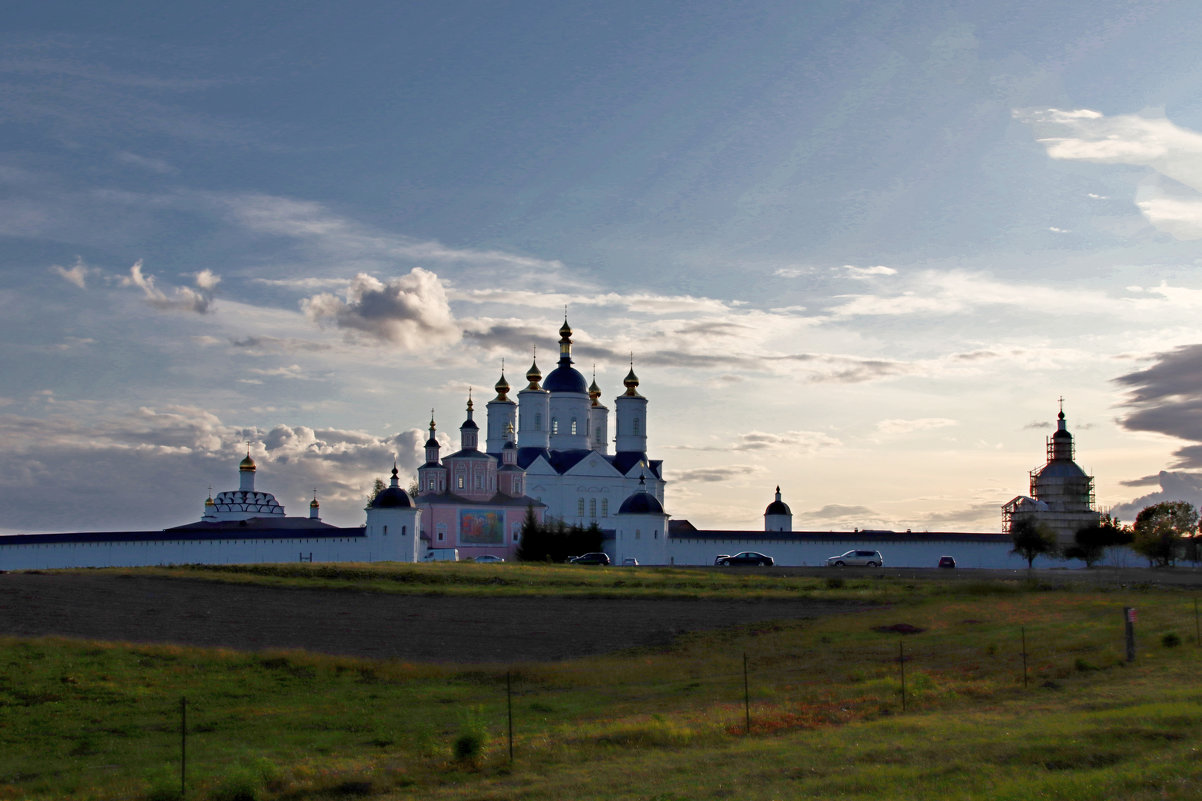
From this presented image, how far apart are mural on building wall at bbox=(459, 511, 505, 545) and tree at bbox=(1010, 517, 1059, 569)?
3045 cm

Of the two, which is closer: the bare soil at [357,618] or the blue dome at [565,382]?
the bare soil at [357,618]

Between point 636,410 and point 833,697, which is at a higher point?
point 636,410

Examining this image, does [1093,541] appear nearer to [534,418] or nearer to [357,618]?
[534,418]

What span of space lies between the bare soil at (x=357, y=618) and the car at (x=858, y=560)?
24020 millimetres

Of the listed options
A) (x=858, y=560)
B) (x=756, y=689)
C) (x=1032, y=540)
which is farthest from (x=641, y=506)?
(x=756, y=689)

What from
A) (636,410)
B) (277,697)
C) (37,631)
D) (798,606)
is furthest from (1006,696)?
(636,410)

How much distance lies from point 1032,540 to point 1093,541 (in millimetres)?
12180

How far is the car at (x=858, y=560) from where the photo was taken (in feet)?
202

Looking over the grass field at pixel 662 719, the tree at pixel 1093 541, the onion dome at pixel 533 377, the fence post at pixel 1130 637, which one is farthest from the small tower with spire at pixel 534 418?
the fence post at pixel 1130 637

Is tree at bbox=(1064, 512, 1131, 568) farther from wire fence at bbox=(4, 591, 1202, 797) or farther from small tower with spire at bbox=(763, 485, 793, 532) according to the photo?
wire fence at bbox=(4, 591, 1202, 797)

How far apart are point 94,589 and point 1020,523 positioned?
158 ft

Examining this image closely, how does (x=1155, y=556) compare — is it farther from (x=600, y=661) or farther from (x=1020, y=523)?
(x=600, y=661)

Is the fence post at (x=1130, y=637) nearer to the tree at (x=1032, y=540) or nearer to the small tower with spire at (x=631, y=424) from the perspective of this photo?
the tree at (x=1032, y=540)

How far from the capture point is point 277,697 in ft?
71.0
